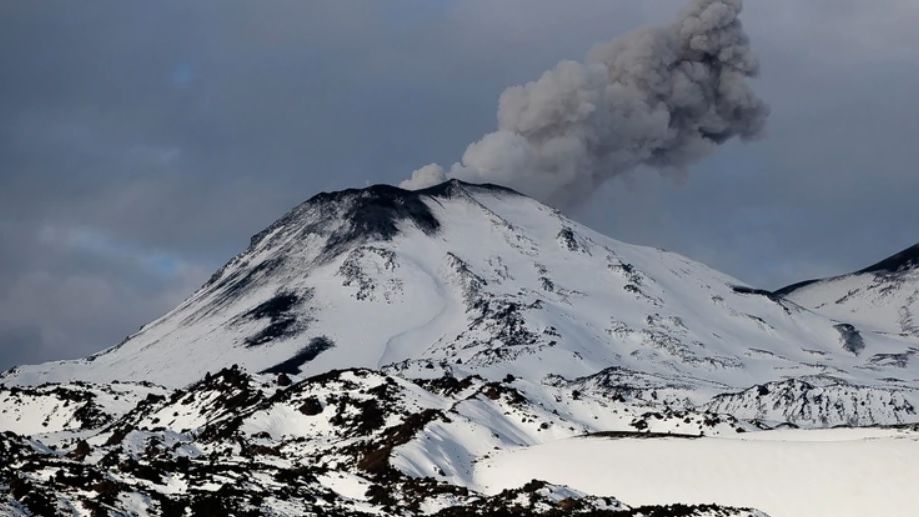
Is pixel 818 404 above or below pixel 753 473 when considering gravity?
above

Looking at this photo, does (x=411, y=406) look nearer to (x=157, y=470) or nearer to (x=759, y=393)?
(x=157, y=470)

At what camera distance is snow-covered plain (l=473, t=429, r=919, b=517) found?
143 ft

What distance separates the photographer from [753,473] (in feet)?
156

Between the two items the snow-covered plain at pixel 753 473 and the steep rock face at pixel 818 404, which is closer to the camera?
the snow-covered plain at pixel 753 473

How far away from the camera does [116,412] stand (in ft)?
316

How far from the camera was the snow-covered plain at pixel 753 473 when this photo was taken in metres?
43.4

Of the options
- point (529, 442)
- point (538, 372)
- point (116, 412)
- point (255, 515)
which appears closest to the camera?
point (255, 515)

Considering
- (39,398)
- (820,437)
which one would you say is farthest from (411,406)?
(39,398)

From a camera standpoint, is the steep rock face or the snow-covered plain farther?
the steep rock face

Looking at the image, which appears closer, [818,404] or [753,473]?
[753,473]

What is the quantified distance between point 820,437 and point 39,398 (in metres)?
70.5

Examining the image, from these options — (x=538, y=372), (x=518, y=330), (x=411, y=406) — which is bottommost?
(x=411, y=406)

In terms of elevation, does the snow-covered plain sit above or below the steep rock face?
below

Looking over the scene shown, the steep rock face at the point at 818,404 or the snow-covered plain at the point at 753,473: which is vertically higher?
the steep rock face at the point at 818,404
